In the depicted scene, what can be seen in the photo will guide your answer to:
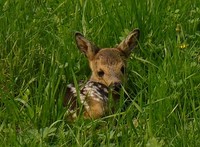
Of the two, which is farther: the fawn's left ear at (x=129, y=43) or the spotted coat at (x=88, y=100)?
the fawn's left ear at (x=129, y=43)

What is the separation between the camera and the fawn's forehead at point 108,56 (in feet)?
23.9

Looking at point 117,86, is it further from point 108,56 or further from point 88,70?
point 88,70

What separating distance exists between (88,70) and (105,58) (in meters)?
0.26

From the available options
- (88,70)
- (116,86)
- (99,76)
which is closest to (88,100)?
(116,86)

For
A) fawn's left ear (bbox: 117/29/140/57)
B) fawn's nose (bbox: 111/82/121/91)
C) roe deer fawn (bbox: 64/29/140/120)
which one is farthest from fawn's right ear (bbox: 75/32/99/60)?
fawn's nose (bbox: 111/82/121/91)

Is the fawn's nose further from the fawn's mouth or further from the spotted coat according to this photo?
the spotted coat

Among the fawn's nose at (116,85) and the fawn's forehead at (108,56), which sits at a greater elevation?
the fawn's forehead at (108,56)

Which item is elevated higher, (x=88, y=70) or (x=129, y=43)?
(x=129, y=43)

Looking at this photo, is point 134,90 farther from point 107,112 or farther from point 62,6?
point 62,6

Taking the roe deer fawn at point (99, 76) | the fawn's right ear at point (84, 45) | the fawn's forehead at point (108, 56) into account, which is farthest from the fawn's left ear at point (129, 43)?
the fawn's right ear at point (84, 45)

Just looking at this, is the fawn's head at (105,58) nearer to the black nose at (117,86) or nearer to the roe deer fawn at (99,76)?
the roe deer fawn at (99,76)

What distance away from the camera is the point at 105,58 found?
7.30 m

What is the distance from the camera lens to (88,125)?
19.7 ft

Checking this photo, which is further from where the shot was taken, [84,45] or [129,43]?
[129,43]
